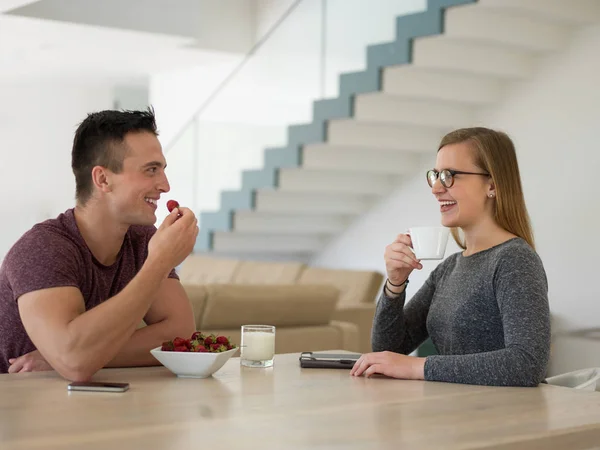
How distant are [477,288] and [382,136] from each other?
443 cm

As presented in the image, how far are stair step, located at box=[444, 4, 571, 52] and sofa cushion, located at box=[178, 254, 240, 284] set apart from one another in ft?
10.3

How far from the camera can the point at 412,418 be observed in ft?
4.70

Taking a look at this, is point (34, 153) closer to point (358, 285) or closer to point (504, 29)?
point (358, 285)

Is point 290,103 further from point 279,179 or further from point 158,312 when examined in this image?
point 158,312

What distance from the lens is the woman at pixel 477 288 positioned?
1.79 meters

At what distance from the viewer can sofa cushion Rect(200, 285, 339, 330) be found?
3838 mm

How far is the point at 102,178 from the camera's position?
2.03 metres

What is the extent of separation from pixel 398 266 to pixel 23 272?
82 cm

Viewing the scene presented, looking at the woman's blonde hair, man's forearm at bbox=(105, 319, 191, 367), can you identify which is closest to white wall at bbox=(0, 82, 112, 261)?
man's forearm at bbox=(105, 319, 191, 367)

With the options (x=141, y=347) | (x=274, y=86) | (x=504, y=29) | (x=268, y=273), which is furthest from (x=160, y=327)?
(x=268, y=273)

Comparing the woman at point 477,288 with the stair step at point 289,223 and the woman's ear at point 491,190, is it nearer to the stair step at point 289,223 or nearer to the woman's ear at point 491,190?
the woman's ear at point 491,190

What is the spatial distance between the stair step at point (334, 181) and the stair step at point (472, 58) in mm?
1525

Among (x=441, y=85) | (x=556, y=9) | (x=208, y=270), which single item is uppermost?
(x=556, y=9)

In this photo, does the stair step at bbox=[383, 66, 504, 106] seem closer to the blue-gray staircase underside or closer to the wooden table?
the blue-gray staircase underside
